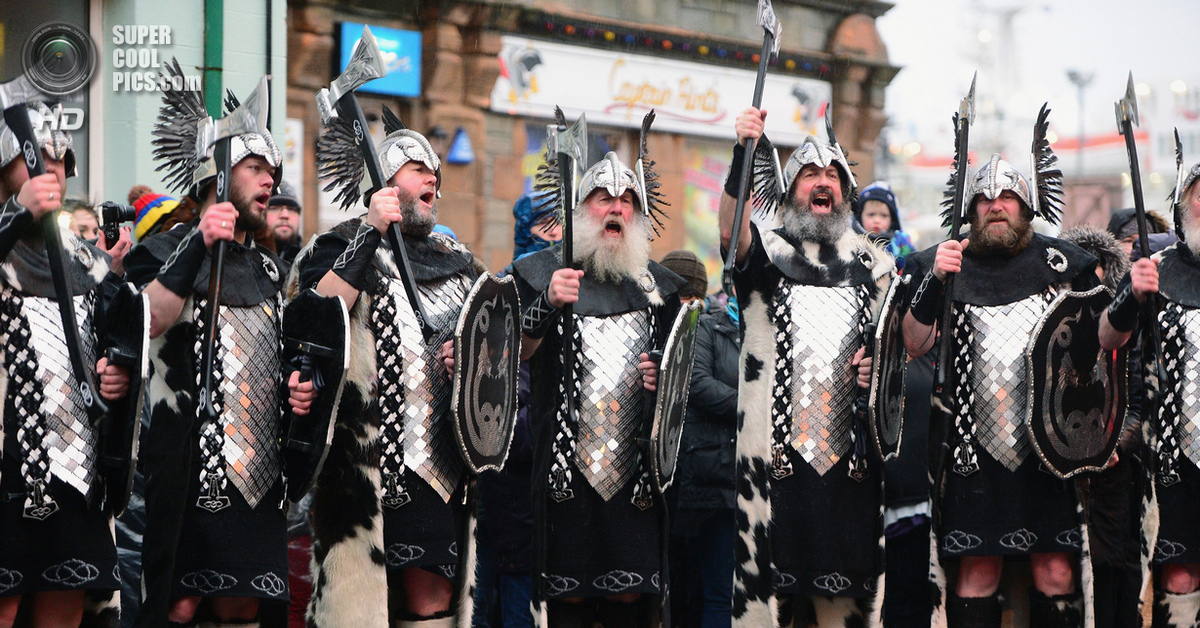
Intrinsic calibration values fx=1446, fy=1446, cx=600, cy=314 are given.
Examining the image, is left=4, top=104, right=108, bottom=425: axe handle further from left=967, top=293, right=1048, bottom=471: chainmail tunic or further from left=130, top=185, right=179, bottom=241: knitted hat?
left=967, top=293, right=1048, bottom=471: chainmail tunic

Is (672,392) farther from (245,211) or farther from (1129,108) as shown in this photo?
(1129,108)

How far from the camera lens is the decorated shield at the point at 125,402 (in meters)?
4.32

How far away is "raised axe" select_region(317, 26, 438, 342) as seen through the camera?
15.7ft

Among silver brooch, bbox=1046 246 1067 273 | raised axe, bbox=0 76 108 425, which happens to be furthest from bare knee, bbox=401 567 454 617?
silver brooch, bbox=1046 246 1067 273

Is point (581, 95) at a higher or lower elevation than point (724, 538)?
higher

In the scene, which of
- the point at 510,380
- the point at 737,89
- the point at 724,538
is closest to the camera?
the point at 510,380

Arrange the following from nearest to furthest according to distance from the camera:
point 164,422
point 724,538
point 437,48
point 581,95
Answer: point 164,422, point 724,538, point 437,48, point 581,95

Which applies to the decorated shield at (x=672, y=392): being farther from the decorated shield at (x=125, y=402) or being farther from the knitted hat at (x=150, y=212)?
the knitted hat at (x=150, y=212)

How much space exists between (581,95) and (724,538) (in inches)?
400

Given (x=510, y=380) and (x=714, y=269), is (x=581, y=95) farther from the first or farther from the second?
(x=510, y=380)

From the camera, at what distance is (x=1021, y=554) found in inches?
216

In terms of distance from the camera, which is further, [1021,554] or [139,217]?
[139,217]

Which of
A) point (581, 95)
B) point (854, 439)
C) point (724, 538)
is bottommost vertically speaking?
point (724, 538)

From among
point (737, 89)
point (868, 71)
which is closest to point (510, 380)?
point (737, 89)
